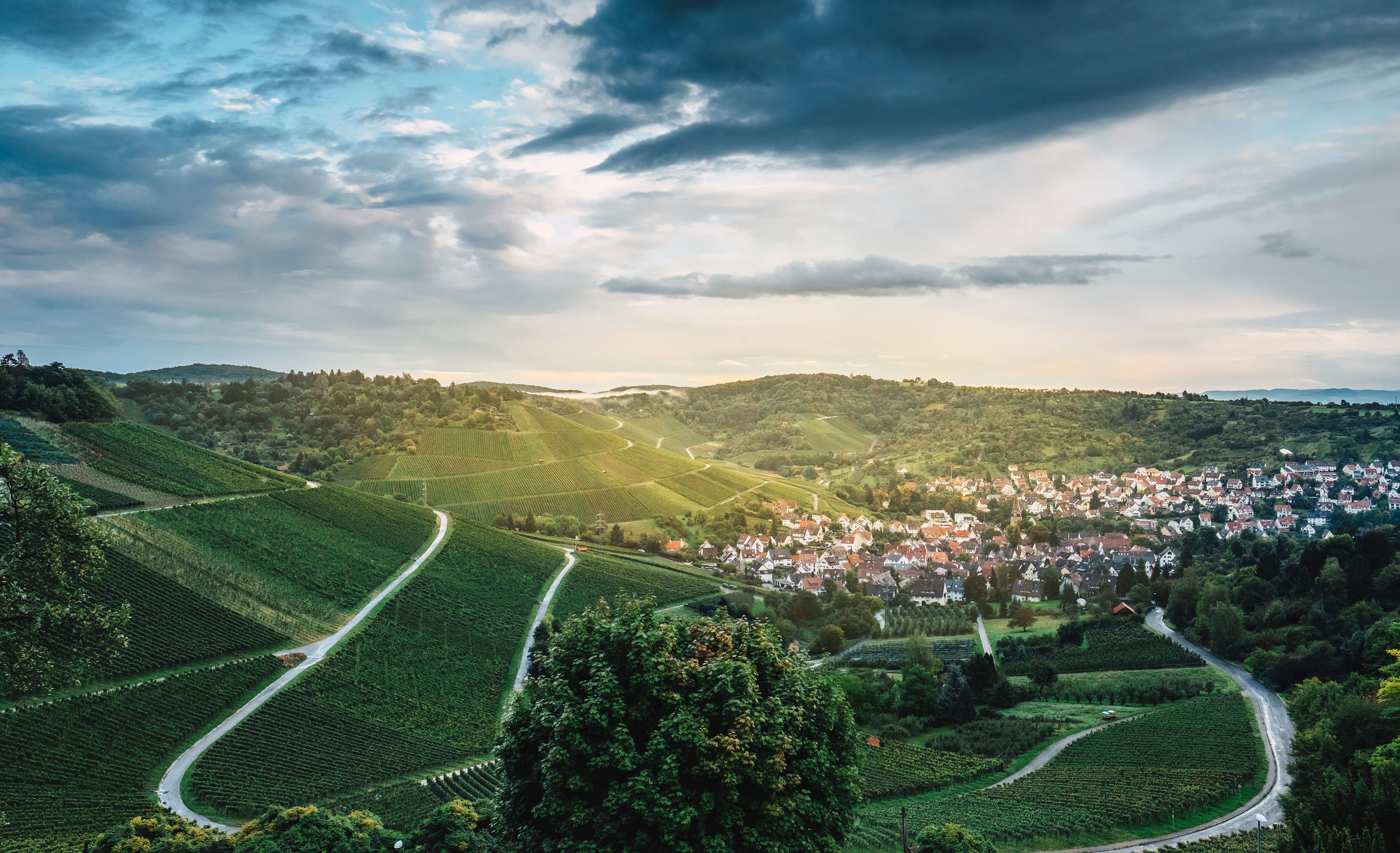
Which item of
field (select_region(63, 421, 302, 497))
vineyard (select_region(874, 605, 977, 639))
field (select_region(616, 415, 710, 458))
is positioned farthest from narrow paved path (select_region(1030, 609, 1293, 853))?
field (select_region(616, 415, 710, 458))

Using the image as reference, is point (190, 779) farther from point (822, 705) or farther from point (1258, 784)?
point (1258, 784)

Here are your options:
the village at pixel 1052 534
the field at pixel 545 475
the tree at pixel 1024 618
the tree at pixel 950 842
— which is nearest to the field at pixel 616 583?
the village at pixel 1052 534

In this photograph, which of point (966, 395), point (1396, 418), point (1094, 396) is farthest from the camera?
point (966, 395)

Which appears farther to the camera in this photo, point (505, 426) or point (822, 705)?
point (505, 426)

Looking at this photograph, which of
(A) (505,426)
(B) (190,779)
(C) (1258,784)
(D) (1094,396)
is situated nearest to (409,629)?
(B) (190,779)

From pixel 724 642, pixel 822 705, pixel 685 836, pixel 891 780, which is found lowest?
pixel 891 780

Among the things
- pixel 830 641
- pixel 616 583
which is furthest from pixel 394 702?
pixel 830 641
